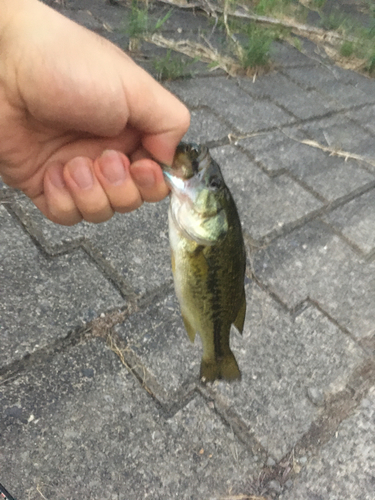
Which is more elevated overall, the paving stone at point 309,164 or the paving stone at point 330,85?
the paving stone at point 330,85

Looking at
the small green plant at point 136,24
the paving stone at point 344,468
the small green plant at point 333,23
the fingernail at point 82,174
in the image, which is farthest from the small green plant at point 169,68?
Answer: the small green plant at point 333,23

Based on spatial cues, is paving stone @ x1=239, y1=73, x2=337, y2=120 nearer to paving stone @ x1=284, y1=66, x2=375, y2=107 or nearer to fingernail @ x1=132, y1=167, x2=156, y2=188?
paving stone @ x1=284, y1=66, x2=375, y2=107

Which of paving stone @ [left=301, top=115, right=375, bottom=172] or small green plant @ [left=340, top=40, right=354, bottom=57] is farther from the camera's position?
small green plant @ [left=340, top=40, right=354, bottom=57]

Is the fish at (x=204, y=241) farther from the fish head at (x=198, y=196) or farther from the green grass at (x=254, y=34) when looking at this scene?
the green grass at (x=254, y=34)

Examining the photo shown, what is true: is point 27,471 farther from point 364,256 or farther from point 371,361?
point 364,256

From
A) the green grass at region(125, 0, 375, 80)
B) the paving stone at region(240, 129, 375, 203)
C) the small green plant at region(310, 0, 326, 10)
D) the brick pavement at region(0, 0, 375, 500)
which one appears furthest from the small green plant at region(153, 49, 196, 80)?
the small green plant at region(310, 0, 326, 10)

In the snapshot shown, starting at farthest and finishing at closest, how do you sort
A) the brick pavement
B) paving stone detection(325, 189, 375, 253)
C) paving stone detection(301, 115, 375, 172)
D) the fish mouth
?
paving stone detection(301, 115, 375, 172), paving stone detection(325, 189, 375, 253), the brick pavement, the fish mouth
